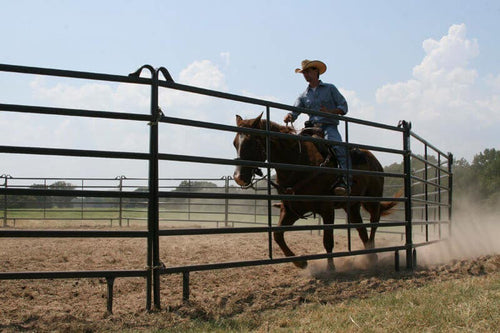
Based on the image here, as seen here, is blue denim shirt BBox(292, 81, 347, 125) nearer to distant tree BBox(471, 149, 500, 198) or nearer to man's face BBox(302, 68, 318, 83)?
man's face BBox(302, 68, 318, 83)

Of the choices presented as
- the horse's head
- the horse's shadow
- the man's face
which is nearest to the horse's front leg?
the horse's shadow

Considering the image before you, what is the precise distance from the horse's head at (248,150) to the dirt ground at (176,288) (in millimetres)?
1071

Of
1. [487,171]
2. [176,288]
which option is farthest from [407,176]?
[487,171]

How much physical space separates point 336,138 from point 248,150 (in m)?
1.84

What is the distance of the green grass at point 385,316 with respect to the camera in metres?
2.72

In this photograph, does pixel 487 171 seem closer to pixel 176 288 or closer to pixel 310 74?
pixel 310 74

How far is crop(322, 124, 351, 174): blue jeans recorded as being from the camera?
585 cm

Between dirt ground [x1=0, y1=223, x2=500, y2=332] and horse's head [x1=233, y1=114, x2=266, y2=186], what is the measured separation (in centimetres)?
107

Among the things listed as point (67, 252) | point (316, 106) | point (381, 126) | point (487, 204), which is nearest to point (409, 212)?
point (381, 126)

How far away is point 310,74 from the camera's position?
21.3 feet

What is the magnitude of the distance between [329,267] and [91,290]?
110 inches

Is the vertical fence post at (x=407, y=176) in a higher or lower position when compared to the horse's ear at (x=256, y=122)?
lower

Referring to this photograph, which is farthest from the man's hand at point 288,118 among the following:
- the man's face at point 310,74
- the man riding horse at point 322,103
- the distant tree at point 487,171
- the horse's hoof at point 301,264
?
the distant tree at point 487,171

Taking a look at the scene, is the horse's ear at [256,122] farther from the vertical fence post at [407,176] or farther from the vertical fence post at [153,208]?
the vertical fence post at [407,176]
